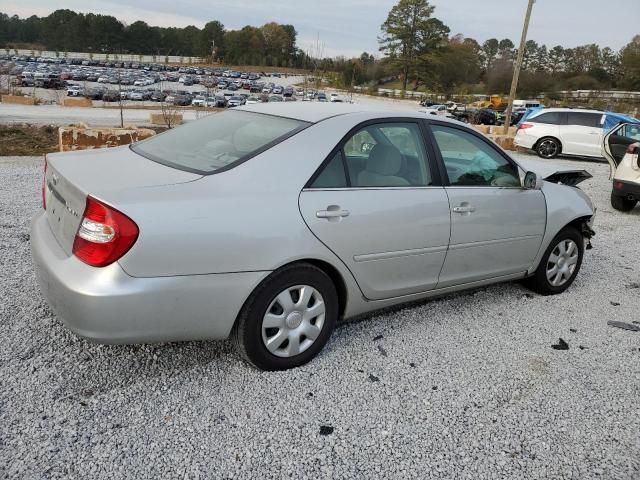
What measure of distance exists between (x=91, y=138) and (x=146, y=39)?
146 m

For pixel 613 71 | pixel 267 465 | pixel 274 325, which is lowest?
pixel 267 465

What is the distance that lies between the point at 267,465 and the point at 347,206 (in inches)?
55.0

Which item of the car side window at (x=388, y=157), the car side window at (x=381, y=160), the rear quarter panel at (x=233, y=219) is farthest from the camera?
the car side window at (x=388, y=157)

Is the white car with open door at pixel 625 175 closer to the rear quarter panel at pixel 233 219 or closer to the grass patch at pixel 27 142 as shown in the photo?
the rear quarter panel at pixel 233 219

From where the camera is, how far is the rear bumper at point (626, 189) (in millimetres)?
7954

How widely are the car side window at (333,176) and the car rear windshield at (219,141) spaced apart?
0.27m

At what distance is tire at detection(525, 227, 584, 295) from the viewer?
4.33m

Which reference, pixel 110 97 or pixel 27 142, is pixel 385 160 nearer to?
pixel 27 142

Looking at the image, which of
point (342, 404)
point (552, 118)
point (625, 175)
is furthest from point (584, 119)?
point (342, 404)

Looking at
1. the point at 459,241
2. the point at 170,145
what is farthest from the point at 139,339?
the point at 459,241

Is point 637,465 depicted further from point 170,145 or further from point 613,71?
point 613,71

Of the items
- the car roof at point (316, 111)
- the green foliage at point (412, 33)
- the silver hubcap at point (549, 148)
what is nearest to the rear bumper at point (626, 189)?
the car roof at point (316, 111)

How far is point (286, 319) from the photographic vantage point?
284 centimetres

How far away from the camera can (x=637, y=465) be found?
7.91ft
